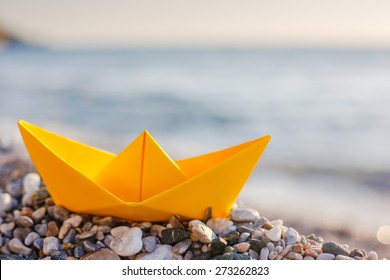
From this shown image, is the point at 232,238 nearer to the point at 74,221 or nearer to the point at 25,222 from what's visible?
the point at 74,221

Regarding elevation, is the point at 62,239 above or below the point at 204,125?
below

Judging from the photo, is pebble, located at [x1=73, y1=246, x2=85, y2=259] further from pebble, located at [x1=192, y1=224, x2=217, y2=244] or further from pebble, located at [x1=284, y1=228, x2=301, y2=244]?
pebble, located at [x1=284, y1=228, x2=301, y2=244]

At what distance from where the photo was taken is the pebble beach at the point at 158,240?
81cm

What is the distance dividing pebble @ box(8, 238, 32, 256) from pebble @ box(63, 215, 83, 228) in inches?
3.2

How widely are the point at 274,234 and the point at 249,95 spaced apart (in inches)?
124

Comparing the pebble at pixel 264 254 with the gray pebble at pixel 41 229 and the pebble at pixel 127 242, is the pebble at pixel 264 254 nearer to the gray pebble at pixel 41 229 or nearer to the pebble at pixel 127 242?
the pebble at pixel 127 242

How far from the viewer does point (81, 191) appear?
2.83 feet

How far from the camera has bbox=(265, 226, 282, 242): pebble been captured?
834mm

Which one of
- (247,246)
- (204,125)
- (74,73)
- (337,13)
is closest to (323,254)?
(247,246)

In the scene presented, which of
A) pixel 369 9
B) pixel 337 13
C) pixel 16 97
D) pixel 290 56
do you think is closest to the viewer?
pixel 369 9

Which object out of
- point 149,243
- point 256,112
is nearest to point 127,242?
point 149,243

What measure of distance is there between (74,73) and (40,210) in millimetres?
4260

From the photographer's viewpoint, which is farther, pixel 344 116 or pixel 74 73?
pixel 74 73

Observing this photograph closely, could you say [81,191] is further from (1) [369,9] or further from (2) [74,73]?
(2) [74,73]
